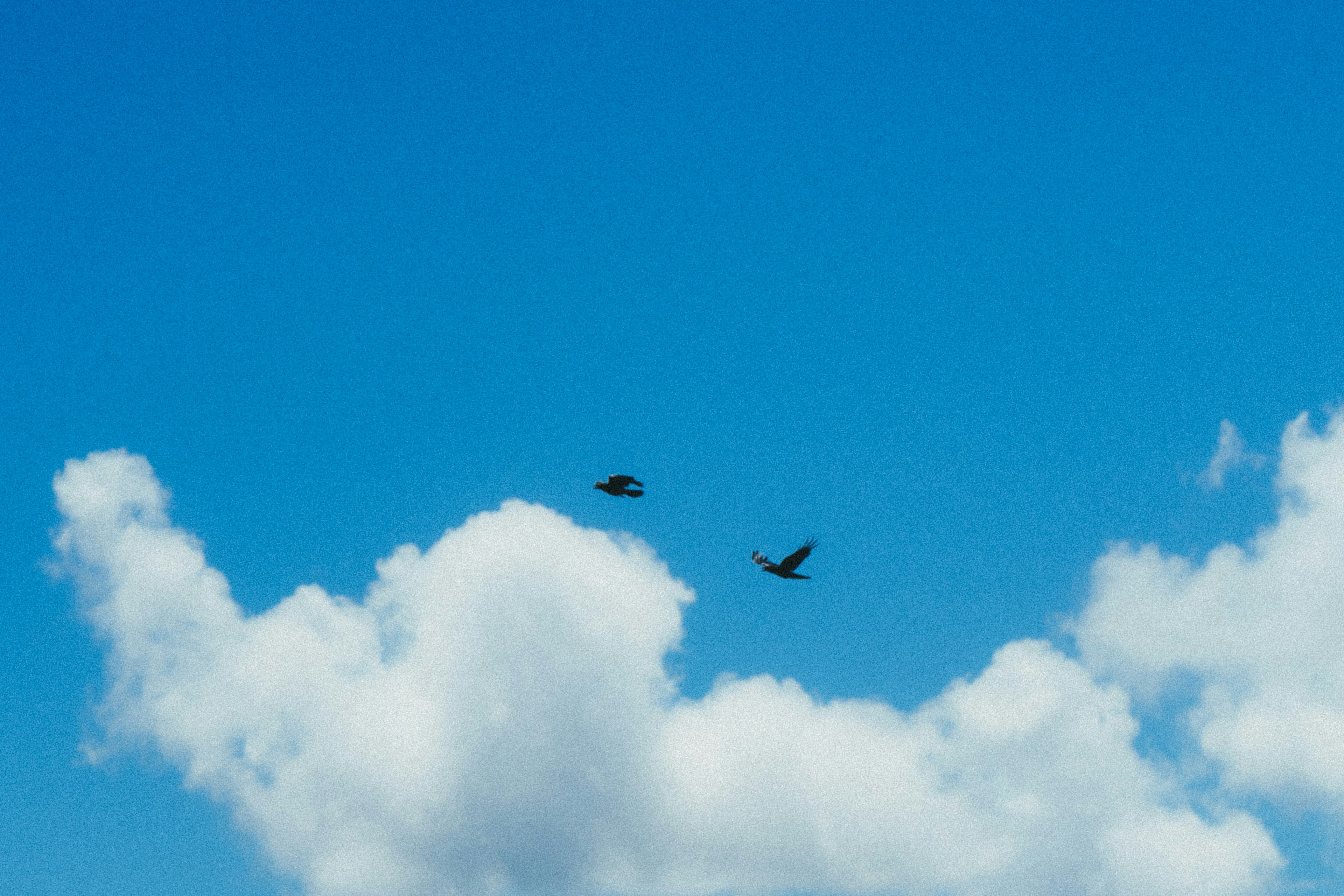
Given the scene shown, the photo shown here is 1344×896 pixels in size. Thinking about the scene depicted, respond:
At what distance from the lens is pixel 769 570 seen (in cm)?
6469

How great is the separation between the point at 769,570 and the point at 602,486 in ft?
26.1

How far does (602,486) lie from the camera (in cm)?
6488
